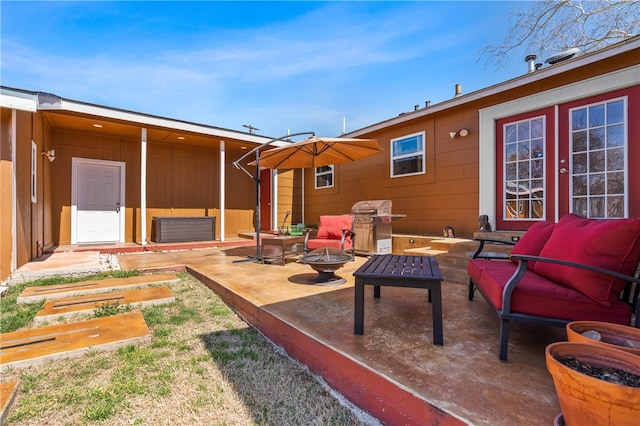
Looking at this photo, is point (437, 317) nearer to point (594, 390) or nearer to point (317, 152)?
point (594, 390)

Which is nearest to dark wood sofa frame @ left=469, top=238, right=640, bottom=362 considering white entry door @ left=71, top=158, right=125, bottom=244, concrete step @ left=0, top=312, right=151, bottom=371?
concrete step @ left=0, top=312, right=151, bottom=371

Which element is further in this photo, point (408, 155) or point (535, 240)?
point (408, 155)

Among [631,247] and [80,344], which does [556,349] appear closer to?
[631,247]

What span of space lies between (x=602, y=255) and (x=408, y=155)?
5.07 metres

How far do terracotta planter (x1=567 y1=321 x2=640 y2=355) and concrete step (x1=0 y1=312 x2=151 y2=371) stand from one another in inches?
107

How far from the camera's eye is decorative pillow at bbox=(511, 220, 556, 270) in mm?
2377

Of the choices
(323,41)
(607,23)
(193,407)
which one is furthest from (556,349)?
(607,23)

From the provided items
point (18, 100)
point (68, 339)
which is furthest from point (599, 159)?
point (18, 100)

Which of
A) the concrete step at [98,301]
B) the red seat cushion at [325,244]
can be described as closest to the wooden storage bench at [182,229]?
the concrete step at [98,301]

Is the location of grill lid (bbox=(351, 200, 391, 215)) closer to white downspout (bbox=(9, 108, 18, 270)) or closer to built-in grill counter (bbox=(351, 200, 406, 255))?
built-in grill counter (bbox=(351, 200, 406, 255))

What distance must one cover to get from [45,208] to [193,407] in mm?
6660

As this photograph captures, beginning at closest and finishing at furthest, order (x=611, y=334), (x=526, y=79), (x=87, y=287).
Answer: (x=611, y=334), (x=87, y=287), (x=526, y=79)

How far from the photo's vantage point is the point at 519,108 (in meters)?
4.70

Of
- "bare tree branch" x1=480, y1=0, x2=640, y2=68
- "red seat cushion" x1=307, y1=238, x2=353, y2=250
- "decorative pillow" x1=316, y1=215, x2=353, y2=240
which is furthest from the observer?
"bare tree branch" x1=480, y1=0, x2=640, y2=68
